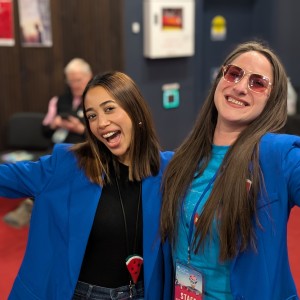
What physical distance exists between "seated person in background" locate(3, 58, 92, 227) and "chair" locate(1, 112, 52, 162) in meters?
0.24

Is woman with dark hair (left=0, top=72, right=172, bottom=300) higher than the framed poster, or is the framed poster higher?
the framed poster

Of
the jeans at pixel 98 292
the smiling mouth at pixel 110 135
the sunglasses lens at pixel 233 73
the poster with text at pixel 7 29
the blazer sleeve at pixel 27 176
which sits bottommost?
the jeans at pixel 98 292

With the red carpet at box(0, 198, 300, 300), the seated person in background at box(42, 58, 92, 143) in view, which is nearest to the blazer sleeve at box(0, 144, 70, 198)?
the red carpet at box(0, 198, 300, 300)

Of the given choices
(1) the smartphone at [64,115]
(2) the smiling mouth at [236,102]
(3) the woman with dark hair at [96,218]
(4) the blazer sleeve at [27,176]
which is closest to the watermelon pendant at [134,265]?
(3) the woman with dark hair at [96,218]

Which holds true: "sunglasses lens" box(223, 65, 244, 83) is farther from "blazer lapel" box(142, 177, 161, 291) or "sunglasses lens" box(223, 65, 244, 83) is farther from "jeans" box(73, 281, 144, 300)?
"jeans" box(73, 281, 144, 300)

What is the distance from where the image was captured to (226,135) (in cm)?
141

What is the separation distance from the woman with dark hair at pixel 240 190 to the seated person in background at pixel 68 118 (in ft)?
7.98

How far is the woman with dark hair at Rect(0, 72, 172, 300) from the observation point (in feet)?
4.88

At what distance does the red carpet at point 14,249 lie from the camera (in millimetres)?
3027

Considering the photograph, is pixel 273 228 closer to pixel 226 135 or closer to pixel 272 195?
pixel 272 195

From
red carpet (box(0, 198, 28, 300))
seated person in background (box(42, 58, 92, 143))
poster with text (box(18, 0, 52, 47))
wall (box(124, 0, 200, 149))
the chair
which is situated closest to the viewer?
red carpet (box(0, 198, 28, 300))

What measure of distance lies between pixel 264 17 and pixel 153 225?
5.30 m

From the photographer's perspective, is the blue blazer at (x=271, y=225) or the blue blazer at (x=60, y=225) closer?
the blue blazer at (x=271, y=225)

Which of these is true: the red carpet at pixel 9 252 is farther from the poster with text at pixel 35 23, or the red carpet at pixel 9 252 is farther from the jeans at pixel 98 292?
the poster with text at pixel 35 23
